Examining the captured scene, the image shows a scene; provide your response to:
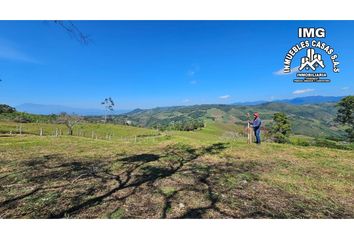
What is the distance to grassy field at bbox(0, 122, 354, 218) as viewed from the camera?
7332mm

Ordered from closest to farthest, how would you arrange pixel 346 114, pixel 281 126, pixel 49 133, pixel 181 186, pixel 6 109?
1. pixel 181 186
2. pixel 346 114
3. pixel 281 126
4. pixel 49 133
5. pixel 6 109

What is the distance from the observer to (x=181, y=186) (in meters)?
9.61

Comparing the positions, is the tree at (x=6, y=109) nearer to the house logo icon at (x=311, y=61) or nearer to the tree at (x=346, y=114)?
the tree at (x=346, y=114)

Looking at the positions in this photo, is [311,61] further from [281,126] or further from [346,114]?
[346,114]

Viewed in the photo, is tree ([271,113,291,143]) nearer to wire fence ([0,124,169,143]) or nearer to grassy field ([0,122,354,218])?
wire fence ([0,124,169,143])

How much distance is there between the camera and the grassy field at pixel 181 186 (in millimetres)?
7332

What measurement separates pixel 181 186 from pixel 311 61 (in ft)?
22.7

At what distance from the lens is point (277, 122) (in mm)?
66750

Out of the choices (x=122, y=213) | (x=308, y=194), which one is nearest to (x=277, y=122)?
(x=308, y=194)

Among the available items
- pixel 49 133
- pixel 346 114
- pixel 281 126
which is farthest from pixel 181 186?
pixel 49 133

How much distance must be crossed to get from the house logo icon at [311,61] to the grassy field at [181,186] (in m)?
4.61

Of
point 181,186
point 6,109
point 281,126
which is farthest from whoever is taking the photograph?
point 6,109
